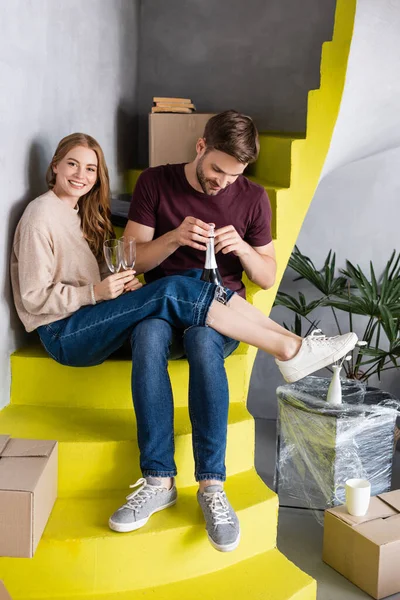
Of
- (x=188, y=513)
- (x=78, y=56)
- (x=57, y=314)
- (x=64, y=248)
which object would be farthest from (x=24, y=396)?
(x=78, y=56)

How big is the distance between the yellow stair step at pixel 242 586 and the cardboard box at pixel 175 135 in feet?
7.23

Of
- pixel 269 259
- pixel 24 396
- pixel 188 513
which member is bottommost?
pixel 188 513

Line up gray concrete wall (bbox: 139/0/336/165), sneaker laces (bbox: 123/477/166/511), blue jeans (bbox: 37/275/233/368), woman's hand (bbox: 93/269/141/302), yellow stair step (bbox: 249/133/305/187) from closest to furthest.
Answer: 1. sneaker laces (bbox: 123/477/166/511)
2. blue jeans (bbox: 37/275/233/368)
3. woman's hand (bbox: 93/269/141/302)
4. yellow stair step (bbox: 249/133/305/187)
5. gray concrete wall (bbox: 139/0/336/165)

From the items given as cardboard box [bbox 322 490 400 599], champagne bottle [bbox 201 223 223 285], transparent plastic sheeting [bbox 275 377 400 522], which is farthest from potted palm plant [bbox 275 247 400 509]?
champagne bottle [bbox 201 223 223 285]

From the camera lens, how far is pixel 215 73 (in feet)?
13.8

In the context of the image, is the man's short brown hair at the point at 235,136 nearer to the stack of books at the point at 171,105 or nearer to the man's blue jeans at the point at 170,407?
the man's blue jeans at the point at 170,407

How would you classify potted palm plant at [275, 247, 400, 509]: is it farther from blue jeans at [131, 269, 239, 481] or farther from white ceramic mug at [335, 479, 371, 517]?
blue jeans at [131, 269, 239, 481]

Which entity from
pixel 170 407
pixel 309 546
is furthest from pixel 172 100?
pixel 309 546

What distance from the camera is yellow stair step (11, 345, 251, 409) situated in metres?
2.50

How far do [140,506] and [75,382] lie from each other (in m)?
0.59

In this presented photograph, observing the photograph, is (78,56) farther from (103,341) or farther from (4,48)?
(103,341)

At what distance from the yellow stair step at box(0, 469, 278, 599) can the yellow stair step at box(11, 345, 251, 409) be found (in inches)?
14.9

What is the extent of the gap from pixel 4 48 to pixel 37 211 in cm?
53

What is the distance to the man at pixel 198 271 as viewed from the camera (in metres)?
2.10
